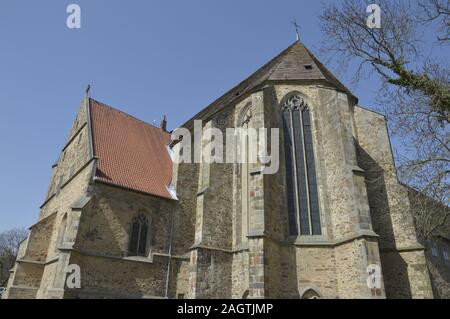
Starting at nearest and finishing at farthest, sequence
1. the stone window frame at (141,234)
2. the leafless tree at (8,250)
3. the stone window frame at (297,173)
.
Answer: the stone window frame at (297,173), the stone window frame at (141,234), the leafless tree at (8,250)

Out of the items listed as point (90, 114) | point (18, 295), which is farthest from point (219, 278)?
point (90, 114)

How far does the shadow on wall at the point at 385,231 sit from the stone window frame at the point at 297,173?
2.09 metres

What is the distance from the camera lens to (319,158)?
43.2 ft

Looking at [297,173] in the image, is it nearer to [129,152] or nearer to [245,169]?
[245,169]

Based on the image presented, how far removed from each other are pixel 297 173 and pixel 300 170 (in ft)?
0.62

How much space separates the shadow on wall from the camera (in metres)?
11.0

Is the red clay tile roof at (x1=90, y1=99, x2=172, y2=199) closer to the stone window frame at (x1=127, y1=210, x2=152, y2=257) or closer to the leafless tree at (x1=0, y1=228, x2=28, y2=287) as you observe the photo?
the stone window frame at (x1=127, y1=210, x2=152, y2=257)

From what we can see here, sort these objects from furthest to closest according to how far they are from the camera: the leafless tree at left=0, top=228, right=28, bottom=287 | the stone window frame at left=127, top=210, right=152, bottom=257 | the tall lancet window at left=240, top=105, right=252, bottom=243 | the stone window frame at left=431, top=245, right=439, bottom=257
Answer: the leafless tree at left=0, top=228, right=28, bottom=287, the stone window frame at left=431, top=245, right=439, bottom=257, the stone window frame at left=127, top=210, right=152, bottom=257, the tall lancet window at left=240, top=105, right=252, bottom=243

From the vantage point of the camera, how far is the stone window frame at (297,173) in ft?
39.8

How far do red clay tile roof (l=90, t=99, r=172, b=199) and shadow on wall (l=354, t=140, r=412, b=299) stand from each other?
28.4 ft

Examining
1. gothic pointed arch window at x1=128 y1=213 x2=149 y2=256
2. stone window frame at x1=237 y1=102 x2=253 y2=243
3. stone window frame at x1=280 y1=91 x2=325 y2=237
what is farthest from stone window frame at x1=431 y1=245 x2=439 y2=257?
gothic pointed arch window at x1=128 y1=213 x2=149 y2=256

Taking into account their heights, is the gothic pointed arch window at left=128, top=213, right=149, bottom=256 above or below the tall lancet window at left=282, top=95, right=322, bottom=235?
below

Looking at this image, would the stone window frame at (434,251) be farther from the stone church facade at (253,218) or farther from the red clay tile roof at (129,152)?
the red clay tile roof at (129,152)

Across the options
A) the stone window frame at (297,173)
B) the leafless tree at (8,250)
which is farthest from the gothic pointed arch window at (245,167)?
the leafless tree at (8,250)
